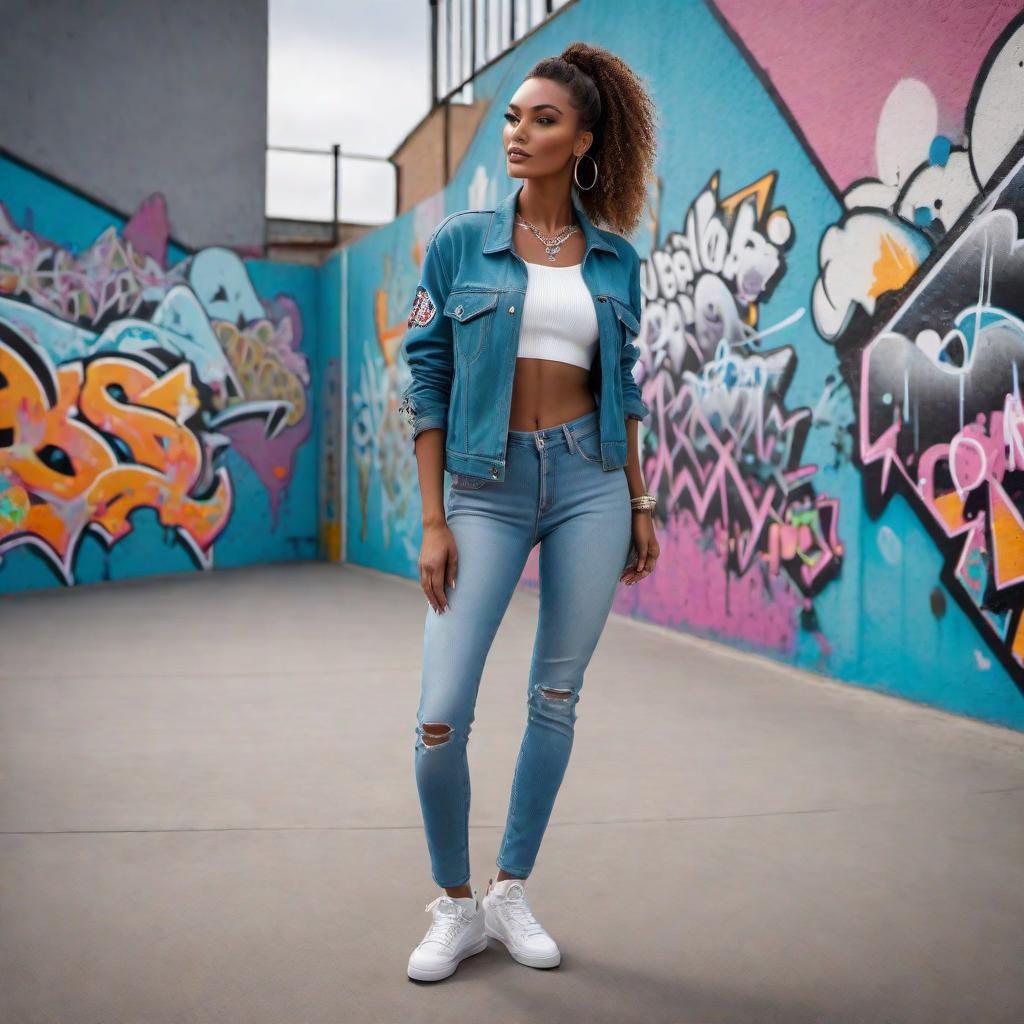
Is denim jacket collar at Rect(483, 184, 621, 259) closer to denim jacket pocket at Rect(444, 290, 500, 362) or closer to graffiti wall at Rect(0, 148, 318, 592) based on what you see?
denim jacket pocket at Rect(444, 290, 500, 362)

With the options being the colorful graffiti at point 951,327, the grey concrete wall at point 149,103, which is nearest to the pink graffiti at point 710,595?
the colorful graffiti at point 951,327

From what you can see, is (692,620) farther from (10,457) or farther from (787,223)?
(10,457)

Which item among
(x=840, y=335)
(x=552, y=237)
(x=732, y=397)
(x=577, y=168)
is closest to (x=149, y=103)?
(x=732, y=397)

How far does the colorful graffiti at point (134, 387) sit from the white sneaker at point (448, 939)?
307 inches

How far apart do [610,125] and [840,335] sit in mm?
3014

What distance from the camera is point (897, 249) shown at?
4.75 meters

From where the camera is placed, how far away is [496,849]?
9.76 feet

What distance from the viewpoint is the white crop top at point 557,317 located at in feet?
7.52

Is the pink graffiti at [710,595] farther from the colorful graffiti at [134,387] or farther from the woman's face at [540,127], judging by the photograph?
the colorful graffiti at [134,387]

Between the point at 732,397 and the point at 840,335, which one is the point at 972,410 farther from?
the point at 732,397

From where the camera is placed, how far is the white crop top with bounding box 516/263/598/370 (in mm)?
2291

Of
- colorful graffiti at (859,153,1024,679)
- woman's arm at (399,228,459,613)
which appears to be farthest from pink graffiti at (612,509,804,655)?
woman's arm at (399,228,459,613)

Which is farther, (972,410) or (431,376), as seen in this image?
(972,410)

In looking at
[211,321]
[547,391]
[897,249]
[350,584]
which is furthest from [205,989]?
[211,321]
